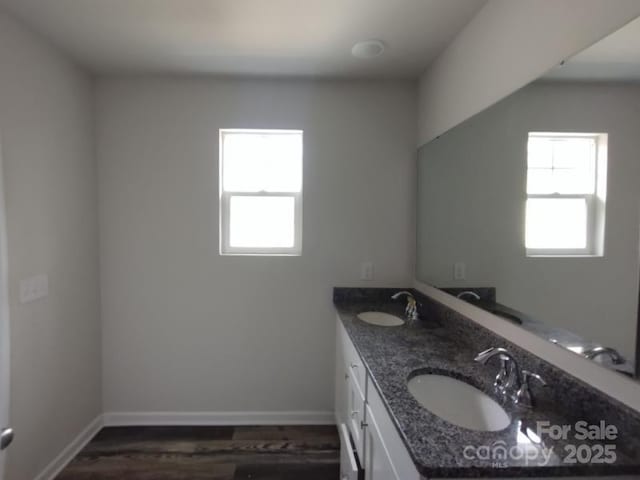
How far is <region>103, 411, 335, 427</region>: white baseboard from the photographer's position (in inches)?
92.8

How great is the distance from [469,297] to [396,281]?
30.7 inches

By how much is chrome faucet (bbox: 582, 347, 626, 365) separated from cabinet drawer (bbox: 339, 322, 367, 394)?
0.80 m

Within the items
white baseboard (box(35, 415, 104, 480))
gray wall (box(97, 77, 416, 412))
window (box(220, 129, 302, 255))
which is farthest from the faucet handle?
white baseboard (box(35, 415, 104, 480))

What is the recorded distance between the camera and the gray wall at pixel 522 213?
90cm

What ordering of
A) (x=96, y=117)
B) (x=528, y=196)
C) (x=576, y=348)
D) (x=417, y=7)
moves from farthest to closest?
(x=96, y=117) < (x=417, y=7) < (x=528, y=196) < (x=576, y=348)

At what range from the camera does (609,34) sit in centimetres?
92

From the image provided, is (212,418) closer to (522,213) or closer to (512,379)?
(512,379)

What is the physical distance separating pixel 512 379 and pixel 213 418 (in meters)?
2.06

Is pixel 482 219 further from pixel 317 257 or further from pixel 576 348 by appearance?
pixel 317 257

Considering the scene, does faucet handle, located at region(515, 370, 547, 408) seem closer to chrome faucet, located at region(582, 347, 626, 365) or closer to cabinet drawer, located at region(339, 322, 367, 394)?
chrome faucet, located at region(582, 347, 626, 365)

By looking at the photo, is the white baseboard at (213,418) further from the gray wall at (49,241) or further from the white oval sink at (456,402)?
the white oval sink at (456,402)

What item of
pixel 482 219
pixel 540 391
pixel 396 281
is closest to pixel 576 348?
pixel 540 391

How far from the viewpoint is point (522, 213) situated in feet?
4.20

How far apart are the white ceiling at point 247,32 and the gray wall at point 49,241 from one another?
245 millimetres
